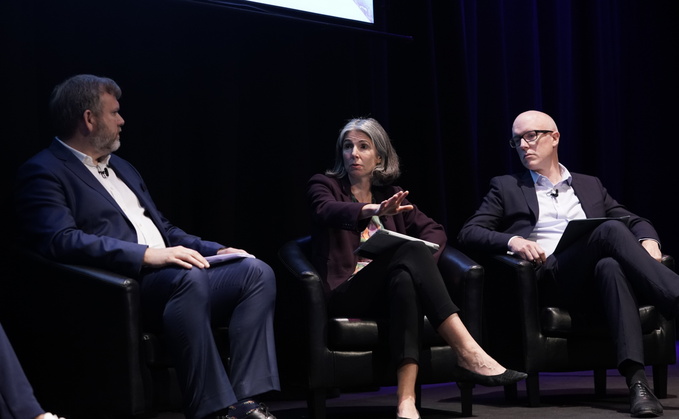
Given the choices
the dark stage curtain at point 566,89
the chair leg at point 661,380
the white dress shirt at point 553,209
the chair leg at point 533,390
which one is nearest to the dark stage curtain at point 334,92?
the dark stage curtain at point 566,89

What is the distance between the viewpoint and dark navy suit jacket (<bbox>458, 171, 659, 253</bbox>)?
379 centimetres

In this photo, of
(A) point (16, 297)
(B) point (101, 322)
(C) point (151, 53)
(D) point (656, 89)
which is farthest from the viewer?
(D) point (656, 89)

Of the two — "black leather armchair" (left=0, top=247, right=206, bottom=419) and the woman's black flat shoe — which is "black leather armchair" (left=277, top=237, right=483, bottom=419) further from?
"black leather armchair" (left=0, top=247, right=206, bottom=419)

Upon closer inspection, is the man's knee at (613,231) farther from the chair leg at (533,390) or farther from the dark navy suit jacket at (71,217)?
the dark navy suit jacket at (71,217)

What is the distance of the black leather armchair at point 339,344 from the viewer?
3.11 m

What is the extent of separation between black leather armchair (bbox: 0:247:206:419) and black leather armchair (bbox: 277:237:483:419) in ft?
1.81

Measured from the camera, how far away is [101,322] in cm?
265

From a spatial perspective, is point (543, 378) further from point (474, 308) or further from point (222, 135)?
point (222, 135)

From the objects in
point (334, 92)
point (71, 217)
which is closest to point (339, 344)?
point (71, 217)

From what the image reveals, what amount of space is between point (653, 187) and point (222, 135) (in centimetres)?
303

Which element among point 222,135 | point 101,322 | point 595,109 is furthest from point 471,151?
point 101,322

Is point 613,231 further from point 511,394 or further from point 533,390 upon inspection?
point 511,394

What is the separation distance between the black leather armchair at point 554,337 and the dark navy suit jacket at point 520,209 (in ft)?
0.89

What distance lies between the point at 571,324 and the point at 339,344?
93 centimetres
